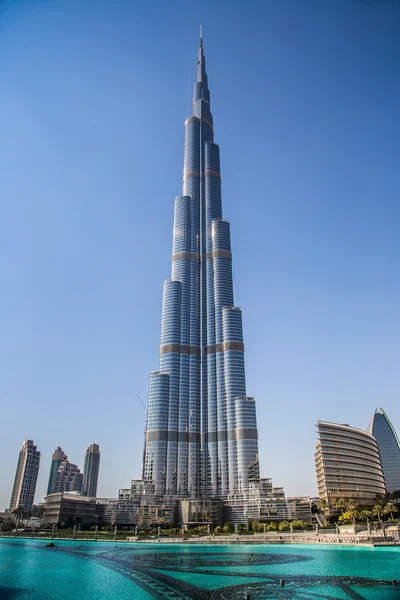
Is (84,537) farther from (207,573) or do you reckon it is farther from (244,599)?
(244,599)

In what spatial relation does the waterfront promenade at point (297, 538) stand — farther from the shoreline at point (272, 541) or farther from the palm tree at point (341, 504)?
the palm tree at point (341, 504)

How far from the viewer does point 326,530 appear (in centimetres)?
16025

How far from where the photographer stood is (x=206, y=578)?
6575 cm

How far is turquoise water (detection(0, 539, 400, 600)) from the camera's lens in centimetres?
5400

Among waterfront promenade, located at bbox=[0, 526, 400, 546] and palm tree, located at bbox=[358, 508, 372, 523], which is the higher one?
palm tree, located at bbox=[358, 508, 372, 523]

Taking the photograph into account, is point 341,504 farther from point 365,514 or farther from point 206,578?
point 206,578

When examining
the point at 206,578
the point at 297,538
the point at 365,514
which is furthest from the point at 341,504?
the point at 206,578

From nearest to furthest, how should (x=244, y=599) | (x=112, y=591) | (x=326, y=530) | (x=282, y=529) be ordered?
1. (x=244, y=599)
2. (x=112, y=591)
3. (x=326, y=530)
4. (x=282, y=529)

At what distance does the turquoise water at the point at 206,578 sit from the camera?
54.0 m

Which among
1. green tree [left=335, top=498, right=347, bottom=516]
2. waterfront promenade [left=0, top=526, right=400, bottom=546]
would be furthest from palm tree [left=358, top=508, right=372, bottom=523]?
green tree [left=335, top=498, right=347, bottom=516]

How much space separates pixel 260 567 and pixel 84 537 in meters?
137

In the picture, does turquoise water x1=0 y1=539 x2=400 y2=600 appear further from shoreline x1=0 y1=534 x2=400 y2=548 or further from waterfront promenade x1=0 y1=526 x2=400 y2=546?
waterfront promenade x1=0 y1=526 x2=400 y2=546

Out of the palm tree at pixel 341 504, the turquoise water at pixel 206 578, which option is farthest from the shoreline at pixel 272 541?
the palm tree at pixel 341 504

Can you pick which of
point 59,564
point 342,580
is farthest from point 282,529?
point 342,580
